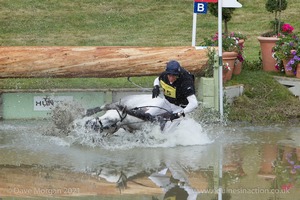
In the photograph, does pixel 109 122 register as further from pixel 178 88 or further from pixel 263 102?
pixel 263 102

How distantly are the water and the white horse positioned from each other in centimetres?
13

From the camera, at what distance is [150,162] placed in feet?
35.6

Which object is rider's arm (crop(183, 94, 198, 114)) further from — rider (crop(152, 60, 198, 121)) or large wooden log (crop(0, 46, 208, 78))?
large wooden log (crop(0, 46, 208, 78))

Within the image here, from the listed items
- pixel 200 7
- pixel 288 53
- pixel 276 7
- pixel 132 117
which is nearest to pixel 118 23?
pixel 276 7

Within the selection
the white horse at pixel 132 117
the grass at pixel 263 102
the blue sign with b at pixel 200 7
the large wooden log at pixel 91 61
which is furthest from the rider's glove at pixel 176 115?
the blue sign with b at pixel 200 7

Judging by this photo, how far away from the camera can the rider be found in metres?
12.1

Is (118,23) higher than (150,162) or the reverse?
higher

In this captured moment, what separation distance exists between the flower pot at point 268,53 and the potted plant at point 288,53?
0.23 m

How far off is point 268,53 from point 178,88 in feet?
13.5

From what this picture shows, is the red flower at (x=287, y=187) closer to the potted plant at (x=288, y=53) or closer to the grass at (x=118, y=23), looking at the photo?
the potted plant at (x=288, y=53)

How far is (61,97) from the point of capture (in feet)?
46.6

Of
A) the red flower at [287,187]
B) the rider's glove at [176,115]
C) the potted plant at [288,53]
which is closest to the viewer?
the red flower at [287,187]

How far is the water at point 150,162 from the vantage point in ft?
30.4

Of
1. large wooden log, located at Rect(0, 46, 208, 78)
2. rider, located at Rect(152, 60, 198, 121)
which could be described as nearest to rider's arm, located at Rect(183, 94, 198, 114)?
rider, located at Rect(152, 60, 198, 121)
